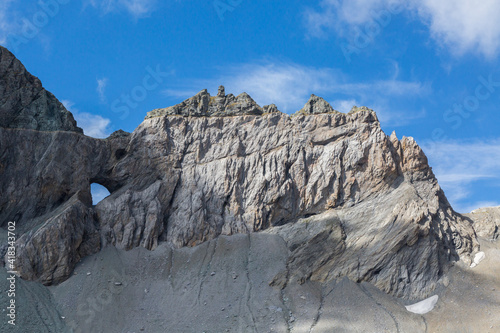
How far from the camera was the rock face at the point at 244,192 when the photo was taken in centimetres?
4925

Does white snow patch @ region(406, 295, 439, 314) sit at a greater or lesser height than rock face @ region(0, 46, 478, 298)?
lesser

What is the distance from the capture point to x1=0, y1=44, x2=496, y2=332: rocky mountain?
4922 centimetres

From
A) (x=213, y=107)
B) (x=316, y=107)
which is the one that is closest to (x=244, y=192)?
(x=213, y=107)

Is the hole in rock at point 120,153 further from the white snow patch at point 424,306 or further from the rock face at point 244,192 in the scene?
the white snow patch at point 424,306

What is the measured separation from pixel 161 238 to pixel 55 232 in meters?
10.6

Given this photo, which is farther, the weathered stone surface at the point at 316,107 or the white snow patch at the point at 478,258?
the weathered stone surface at the point at 316,107

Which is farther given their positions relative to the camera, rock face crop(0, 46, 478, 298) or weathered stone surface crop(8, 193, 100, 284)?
rock face crop(0, 46, 478, 298)

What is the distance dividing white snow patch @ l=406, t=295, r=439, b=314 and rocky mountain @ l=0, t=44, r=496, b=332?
1.13 meters

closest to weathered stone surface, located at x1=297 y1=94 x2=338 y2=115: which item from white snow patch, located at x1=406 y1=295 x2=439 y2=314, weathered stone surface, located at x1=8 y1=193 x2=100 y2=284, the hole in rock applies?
the hole in rock

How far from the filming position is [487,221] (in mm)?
55875

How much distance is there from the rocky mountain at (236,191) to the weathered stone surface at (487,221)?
5.40ft

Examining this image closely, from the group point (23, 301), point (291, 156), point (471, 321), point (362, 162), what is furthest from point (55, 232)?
point (471, 321)

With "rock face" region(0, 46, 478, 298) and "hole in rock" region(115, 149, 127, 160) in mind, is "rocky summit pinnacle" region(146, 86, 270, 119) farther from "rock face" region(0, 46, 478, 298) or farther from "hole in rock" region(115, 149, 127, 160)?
"hole in rock" region(115, 149, 127, 160)

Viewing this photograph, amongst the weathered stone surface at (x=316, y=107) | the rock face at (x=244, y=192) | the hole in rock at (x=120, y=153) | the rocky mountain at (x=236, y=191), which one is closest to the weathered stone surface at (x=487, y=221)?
the rock face at (x=244, y=192)
